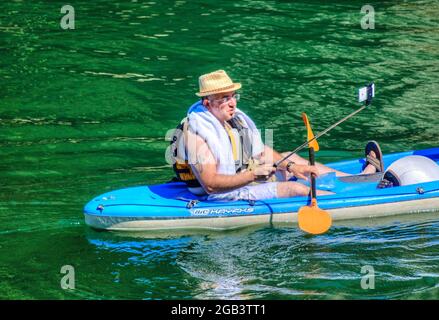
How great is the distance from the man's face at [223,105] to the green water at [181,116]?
1.07 m

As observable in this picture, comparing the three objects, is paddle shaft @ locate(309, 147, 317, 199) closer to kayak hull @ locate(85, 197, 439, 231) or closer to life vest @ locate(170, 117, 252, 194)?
kayak hull @ locate(85, 197, 439, 231)

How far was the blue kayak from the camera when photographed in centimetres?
838

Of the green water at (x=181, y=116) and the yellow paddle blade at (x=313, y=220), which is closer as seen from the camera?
the green water at (x=181, y=116)

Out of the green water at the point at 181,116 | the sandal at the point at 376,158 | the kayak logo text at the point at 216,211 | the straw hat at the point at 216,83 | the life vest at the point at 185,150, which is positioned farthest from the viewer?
the sandal at the point at 376,158

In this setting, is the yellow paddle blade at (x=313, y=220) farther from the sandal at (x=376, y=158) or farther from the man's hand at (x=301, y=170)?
the sandal at (x=376, y=158)

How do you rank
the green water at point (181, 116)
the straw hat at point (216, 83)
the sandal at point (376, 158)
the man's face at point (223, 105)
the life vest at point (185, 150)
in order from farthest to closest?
the sandal at point (376, 158), the life vest at point (185, 150), the man's face at point (223, 105), the straw hat at point (216, 83), the green water at point (181, 116)

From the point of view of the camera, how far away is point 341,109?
1185 centimetres

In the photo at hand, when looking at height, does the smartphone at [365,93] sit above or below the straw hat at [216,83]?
below

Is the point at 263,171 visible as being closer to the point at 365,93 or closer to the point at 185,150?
the point at 185,150

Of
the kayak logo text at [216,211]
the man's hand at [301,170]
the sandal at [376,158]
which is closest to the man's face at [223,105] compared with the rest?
the man's hand at [301,170]

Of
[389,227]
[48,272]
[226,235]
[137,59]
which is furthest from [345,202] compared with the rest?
[137,59]

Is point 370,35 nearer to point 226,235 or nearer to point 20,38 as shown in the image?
point 20,38

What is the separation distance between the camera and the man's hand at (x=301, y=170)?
26.5 ft

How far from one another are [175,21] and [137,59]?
205 centimetres
